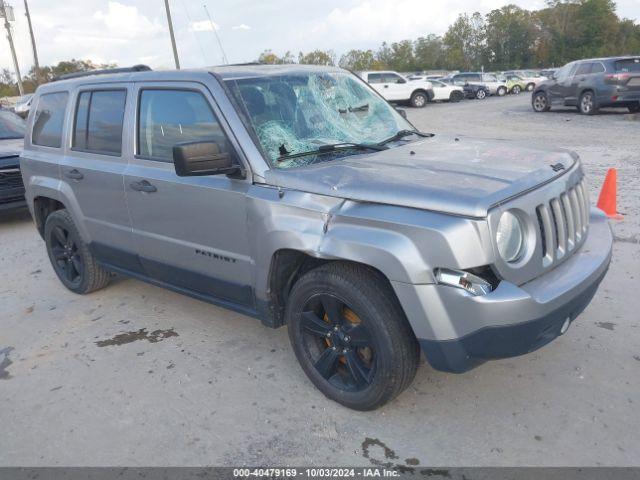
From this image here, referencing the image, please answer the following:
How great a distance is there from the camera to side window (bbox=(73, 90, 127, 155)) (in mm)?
4133

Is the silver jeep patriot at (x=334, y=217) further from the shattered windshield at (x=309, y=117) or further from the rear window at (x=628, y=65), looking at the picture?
the rear window at (x=628, y=65)

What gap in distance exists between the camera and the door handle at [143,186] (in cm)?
379

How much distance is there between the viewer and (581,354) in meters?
3.56

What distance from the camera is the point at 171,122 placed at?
3.74 metres

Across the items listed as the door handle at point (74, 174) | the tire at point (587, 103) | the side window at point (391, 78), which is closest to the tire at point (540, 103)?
the tire at point (587, 103)

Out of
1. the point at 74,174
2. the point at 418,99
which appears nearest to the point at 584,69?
the point at 418,99

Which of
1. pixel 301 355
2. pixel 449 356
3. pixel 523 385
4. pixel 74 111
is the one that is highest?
pixel 74 111

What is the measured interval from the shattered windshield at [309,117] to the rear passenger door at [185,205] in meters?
0.23

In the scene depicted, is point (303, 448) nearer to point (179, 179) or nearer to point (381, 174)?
point (381, 174)

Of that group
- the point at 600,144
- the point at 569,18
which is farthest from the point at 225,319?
the point at 569,18

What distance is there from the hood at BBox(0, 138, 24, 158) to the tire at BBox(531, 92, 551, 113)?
16.7 m

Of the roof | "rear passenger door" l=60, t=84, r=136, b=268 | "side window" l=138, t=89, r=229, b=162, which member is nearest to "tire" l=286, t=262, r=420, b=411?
"side window" l=138, t=89, r=229, b=162

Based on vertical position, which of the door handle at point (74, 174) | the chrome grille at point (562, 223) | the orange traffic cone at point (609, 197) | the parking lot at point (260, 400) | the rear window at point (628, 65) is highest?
the rear window at point (628, 65)

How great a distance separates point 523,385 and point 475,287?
3.56 ft
